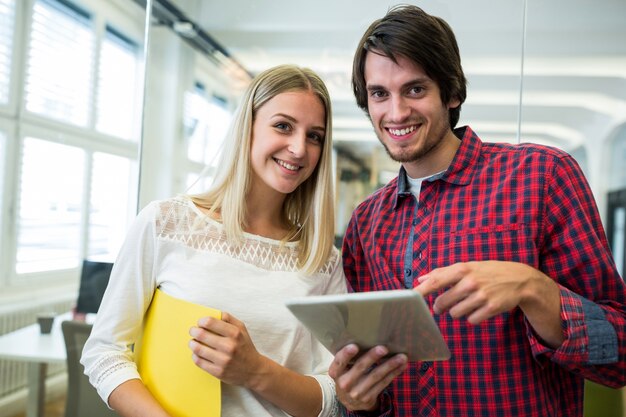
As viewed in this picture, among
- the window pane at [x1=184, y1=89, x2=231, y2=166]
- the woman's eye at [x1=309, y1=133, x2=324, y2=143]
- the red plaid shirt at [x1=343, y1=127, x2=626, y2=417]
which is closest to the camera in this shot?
the red plaid shirt at [x1=343, y1=127, x2=626, y2=417]

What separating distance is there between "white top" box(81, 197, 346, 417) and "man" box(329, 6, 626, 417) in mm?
199

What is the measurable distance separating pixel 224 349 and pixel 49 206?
161cm

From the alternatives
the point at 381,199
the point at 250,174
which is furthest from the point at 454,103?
the point at 250,174

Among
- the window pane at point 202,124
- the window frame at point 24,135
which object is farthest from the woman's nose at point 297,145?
the window frame at point 24,135

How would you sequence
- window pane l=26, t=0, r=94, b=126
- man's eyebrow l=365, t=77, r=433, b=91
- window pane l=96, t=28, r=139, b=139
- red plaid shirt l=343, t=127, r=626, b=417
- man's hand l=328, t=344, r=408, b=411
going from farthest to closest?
window pane l=96, t=28, r=139, b=139, window pane l=26, t=0, r=94, b=126, man's eyebrow l=365, t=77, r=433, b=91, red plaid shirt l=343, t=127, r=626, b=417, man's hand l=328, t=344, r=408, b=411

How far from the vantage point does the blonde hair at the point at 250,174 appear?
1.41 m

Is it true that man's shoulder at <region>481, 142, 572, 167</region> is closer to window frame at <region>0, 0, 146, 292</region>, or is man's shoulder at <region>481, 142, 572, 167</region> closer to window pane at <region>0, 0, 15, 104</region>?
window frame at <region>0, 0, 146, 292</region>

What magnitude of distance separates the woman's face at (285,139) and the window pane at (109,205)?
98 cm

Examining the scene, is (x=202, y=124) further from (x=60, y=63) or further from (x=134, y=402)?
(x=134, y=402)

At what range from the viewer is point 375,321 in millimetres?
859

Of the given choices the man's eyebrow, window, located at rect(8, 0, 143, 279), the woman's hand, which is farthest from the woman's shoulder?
window, located at rect(8, 0, 143, 279)

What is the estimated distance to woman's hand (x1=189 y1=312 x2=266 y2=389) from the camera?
116 centimetres

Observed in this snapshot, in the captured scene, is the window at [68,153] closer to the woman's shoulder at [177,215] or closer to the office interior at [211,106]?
the office interior at [211,106]

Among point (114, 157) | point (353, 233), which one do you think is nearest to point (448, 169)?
point (353, 233)
